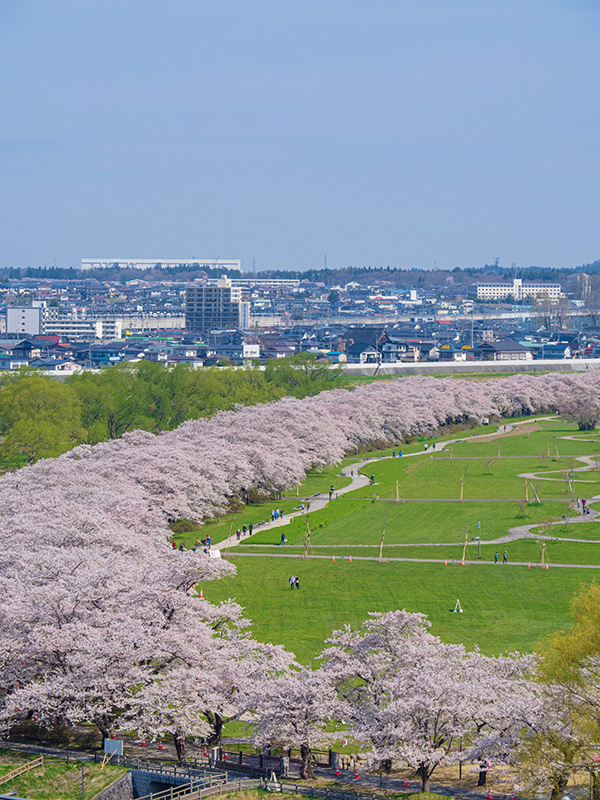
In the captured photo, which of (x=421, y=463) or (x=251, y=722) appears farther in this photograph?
(x=421, y=463)

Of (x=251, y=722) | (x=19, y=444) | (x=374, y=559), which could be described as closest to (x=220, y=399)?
(x=19, y=444)

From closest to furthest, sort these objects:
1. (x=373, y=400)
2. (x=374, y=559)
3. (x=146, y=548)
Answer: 1. (x=146, y=548)
2. (x=374, y=559)
3. (x=373, y=400)

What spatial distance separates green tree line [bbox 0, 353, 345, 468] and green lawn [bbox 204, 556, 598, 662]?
83.3 feet

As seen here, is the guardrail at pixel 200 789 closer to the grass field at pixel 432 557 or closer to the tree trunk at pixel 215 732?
the tree trunk at pixel 215 732

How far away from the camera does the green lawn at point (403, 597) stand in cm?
4003

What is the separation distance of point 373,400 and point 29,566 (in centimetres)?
7011

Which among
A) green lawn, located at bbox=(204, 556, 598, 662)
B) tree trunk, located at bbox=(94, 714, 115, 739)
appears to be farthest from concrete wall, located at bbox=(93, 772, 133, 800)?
green lawn, located at bbox=(204, 556, 598, 662)

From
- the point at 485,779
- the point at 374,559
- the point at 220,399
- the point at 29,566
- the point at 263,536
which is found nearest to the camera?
the point at 485,779

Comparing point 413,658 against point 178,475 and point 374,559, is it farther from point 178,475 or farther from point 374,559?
point 178,475

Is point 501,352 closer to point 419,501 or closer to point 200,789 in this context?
point 419,501

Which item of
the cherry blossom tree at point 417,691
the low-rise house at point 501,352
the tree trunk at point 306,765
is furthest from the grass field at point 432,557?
the low-rise house at point 501,352

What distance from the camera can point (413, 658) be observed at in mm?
29312

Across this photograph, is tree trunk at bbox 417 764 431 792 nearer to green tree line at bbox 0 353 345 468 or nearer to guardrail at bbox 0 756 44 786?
guardrail at bbox 0 756 44 786

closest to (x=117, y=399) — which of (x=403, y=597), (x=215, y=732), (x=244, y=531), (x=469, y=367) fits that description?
(x=244, y=531)
